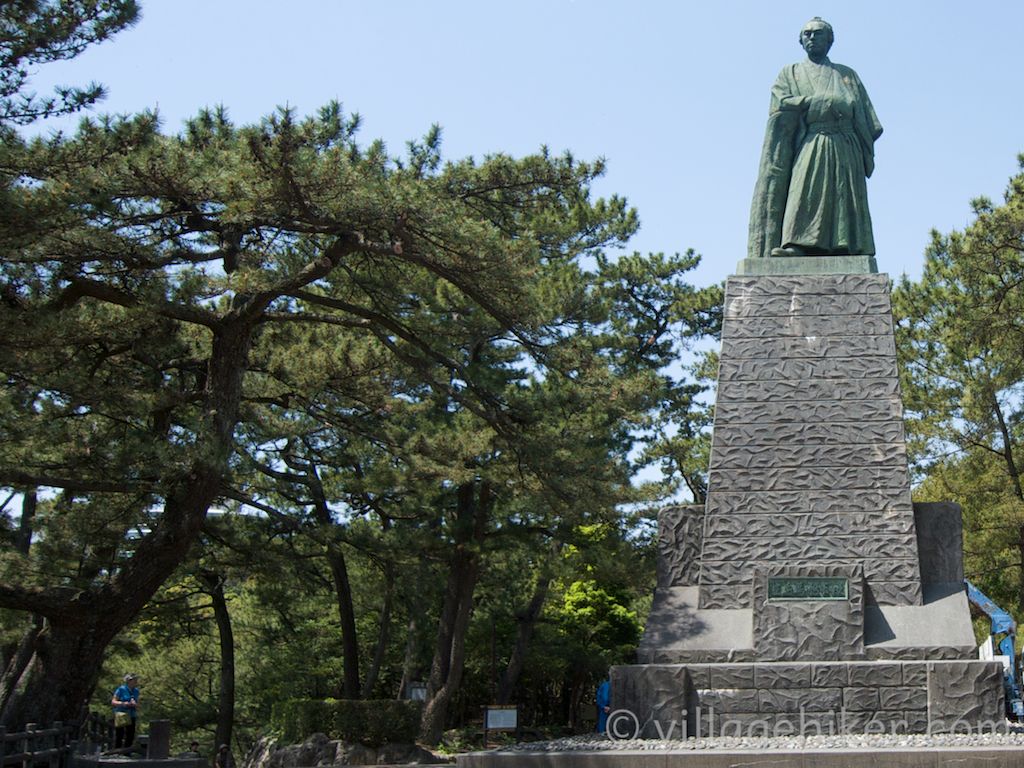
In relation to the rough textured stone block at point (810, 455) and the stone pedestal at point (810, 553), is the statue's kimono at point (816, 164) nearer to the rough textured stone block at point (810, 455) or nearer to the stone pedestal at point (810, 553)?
the stone pedestal at point (810, 553)

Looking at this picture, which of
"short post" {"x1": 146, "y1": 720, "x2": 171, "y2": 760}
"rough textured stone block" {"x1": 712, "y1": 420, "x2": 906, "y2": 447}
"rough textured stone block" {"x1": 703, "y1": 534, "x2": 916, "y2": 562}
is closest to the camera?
"rough textured stone block" {"x1": 703, "y1": 534, "x2": 916, "y2": 562}

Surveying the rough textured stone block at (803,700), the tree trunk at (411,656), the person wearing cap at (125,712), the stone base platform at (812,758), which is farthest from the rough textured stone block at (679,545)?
the tree trunk at (411,656)

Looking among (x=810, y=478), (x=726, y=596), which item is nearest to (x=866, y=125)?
(x=810, y=478)

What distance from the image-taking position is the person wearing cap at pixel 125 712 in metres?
12.3

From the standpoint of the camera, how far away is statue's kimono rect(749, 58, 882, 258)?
10.1 m

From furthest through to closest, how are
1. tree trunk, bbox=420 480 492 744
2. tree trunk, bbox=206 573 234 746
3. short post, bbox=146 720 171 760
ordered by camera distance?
tree trunk, bbox=206 573 234 746
tree trunk, bbox=420 480 492 744
short post, bbox=146 720 171 760

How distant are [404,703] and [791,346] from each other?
8.09 m

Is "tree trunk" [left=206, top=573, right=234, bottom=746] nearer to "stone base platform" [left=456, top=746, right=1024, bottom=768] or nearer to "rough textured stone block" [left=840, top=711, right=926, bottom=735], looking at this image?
"rough textured stone block" [left=840, top=711, right=926, bottom=735]

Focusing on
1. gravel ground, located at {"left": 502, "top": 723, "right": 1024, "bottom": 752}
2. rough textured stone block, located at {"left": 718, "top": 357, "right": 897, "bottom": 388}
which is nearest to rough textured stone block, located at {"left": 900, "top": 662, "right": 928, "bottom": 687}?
gravel ground, located at {"left": 502, "top": 723, "right": 1024, "bottom": 752}

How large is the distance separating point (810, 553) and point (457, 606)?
851 cm

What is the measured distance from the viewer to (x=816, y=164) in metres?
10.2

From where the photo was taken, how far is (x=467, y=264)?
980 centimetres

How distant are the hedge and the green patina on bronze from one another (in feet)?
25.5

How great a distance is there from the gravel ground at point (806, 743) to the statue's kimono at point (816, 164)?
3.93 meters
